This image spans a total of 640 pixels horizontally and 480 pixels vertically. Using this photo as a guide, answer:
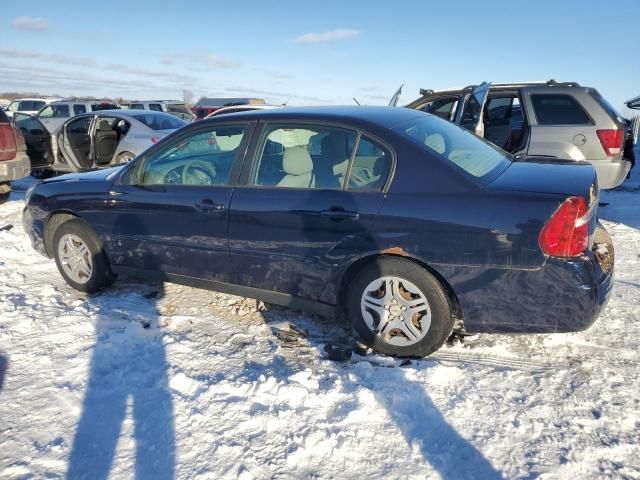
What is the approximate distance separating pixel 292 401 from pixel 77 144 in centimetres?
871

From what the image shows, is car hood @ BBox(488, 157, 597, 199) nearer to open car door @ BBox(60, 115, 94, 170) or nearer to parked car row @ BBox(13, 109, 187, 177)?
parked car row @ BBox(13, 109, 187, 177)

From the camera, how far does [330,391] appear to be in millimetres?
2762

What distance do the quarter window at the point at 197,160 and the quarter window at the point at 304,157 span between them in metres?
0.27

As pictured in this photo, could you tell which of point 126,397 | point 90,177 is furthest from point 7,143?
point 126,397

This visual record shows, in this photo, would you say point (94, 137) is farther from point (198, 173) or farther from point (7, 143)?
point (198, 173)

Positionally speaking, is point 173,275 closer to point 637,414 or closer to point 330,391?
point 330,391

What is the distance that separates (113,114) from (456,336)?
8.21 metres

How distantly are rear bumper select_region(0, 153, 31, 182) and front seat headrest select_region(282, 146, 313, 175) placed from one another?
230 inches

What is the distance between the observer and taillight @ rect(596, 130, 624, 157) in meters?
5.57

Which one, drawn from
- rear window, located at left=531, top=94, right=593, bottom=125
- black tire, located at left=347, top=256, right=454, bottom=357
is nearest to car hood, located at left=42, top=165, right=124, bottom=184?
black tire, located at left=347, top=256, right=454, bottom=357

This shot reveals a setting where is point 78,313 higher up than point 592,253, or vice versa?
point 592,253

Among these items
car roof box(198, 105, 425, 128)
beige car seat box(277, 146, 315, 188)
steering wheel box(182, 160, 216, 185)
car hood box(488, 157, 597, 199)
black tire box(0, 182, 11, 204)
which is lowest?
black tire box(0, 182, 11, 204)

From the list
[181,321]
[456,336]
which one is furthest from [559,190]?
[181,321]

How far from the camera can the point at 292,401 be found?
8.86 ft
